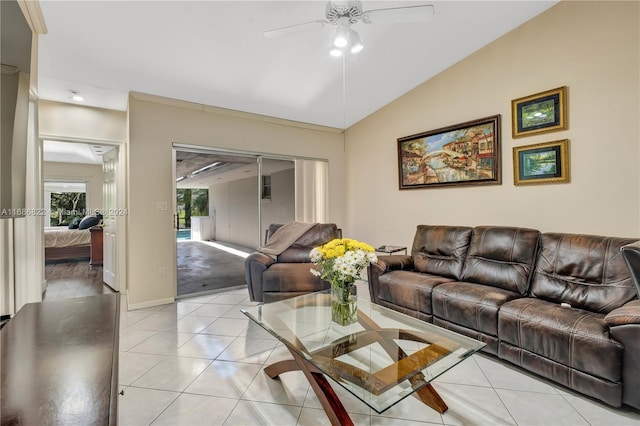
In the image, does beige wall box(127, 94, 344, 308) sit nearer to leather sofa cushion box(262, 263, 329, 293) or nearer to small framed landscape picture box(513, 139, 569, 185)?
leather sofa cushion box(262, 263, 329, 293)

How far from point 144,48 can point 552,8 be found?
3920mm

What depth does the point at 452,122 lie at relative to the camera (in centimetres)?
378

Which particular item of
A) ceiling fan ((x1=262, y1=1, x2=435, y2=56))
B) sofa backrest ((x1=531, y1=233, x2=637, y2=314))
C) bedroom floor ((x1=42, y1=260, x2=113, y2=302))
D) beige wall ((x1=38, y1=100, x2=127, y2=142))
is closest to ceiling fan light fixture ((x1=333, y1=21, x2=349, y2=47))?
ceiling fan ((x1=262, y1=1, x2=435, y2=56))

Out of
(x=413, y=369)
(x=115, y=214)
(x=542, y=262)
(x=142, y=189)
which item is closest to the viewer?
(x=413, y=369)

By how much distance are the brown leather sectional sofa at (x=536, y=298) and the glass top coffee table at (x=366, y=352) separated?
0.65 meters

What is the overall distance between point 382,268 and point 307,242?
1.07 meters

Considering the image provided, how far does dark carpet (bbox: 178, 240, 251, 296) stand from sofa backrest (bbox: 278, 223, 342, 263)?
4.19 feet

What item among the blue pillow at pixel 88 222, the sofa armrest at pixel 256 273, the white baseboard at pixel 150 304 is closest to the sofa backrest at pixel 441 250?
the sofa armrest at pixel 256 273

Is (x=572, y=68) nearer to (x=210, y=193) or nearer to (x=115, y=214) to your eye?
(x=115, y=214)

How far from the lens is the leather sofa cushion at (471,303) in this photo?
2.35 meters

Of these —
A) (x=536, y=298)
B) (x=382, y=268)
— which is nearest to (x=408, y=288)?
(x=382, y=268)

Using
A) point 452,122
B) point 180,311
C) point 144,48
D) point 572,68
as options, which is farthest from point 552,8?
point 180,311

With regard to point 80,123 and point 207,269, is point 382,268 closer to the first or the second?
point 207,269

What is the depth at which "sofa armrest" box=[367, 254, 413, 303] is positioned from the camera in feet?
10.9
